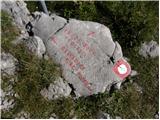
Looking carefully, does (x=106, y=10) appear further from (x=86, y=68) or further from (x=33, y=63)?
(x=33, y=63)

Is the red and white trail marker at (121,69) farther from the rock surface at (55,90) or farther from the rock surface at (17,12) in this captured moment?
the rock surface at (17,12)

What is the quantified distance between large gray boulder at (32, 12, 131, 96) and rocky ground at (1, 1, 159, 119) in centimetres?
3

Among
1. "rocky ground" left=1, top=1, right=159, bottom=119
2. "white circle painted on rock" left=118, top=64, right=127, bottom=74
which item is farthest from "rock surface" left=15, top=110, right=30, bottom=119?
"white circle painted on rock" left=118, top=64, right=127, bottom=74

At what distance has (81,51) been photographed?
7.74 meters

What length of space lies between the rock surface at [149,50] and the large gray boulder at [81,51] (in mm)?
1193

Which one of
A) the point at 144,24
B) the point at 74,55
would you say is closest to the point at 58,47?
the point at 74,55

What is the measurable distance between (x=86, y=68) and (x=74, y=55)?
368mm

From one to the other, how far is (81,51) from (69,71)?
50 centimetres

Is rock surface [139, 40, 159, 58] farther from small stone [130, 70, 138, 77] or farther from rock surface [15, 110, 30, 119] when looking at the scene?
rock surface [15, 110, 30, 119]

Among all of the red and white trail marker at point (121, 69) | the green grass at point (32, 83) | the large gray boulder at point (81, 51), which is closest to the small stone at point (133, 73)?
the red and white trail marker at point (121, 69)

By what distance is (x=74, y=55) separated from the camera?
7707 mm

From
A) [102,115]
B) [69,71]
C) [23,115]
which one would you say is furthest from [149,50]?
[23,115]

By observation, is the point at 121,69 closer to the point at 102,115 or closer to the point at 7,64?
the point at 102,115

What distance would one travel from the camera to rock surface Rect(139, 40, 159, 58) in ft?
28.9
